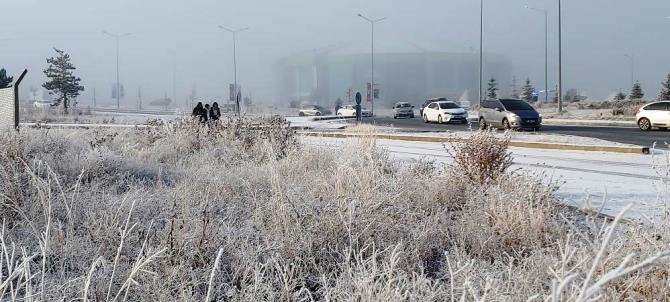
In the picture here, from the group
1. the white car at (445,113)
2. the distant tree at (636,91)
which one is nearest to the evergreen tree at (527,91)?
the distant tree at (636,91)

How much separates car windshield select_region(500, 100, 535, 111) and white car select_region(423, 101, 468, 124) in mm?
6990

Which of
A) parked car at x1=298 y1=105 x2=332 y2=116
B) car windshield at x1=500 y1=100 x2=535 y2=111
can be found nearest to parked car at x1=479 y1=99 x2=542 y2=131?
car windshield at x1=500 y1=100 x2=535 y2=111

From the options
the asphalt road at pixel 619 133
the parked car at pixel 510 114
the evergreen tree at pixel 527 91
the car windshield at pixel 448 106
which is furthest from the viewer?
the evergreen tree at pixel 527 91

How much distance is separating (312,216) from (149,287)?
159 cm

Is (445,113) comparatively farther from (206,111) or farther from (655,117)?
(206,111)

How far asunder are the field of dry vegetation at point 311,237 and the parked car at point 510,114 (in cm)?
1892

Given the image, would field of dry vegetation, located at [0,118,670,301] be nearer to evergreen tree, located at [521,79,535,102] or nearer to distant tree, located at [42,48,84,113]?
distant tree, located at [42,48,84,113]

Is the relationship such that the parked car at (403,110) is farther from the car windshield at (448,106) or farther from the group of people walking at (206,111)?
the group of people walking at (206,111)

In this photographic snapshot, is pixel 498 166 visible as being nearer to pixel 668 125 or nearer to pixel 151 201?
pixel 151 201

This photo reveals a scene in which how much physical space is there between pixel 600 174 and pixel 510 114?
54.9ft

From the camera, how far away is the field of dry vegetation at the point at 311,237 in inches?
128

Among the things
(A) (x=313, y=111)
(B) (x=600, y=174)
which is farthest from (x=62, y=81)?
(B) (x=600, y=174)

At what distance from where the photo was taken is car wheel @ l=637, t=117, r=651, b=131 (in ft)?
87.0

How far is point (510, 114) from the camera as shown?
26000 millimetres
